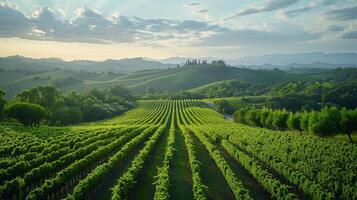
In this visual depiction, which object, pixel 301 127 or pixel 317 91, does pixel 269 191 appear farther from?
pixel 317 91

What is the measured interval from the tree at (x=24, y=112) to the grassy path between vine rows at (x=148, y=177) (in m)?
57.1

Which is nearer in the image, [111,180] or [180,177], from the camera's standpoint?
[111,180]

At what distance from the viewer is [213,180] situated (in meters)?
37.0

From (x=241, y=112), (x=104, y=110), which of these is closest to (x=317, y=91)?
(x=241, y=112)

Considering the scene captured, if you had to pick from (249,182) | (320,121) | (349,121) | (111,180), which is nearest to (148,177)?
(111,180)

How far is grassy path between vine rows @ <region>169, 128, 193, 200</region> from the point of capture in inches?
1261

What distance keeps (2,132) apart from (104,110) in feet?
250

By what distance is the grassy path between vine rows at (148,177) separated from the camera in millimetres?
31800

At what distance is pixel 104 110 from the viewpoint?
480ft

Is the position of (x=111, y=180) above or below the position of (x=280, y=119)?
below

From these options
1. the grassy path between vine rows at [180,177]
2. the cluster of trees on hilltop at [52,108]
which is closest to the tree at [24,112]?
the cluster of trees on hilltop at [52,108]

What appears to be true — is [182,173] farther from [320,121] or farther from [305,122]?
[305,122]

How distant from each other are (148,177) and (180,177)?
11.5 feet

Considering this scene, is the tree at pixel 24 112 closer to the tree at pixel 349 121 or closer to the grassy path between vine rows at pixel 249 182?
the grassy path between vine rows at pixel 249 182
